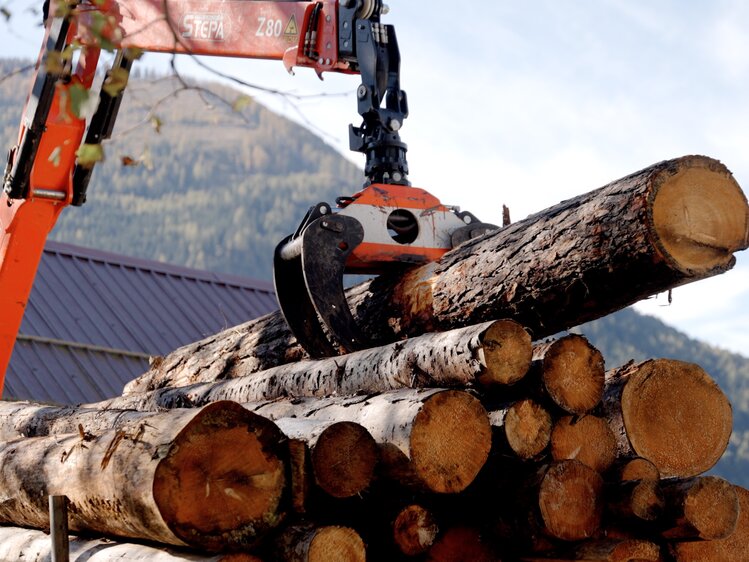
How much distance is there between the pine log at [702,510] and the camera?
176 inches

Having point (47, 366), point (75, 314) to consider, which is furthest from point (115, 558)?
point (75, 314)

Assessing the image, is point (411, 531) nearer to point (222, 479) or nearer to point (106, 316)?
point (222, 479)

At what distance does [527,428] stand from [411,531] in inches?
26.4

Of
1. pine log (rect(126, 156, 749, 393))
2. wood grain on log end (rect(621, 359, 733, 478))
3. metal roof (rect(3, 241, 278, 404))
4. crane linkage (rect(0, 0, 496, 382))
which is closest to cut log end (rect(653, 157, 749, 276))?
pine log (rect(126, 156, 749, 393))

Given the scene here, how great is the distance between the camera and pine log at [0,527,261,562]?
4.38 meters

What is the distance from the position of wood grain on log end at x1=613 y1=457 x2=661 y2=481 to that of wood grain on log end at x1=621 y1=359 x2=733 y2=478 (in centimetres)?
15

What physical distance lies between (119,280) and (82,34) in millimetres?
8893

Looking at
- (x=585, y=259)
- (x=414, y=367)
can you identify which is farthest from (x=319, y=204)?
(x=585, y=259)

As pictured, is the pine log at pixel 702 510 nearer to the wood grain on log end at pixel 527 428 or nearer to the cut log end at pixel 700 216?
the wood grain on log end at pixel 527 428

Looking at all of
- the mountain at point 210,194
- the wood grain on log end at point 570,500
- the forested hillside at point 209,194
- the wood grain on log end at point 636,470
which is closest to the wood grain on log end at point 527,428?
the wood grain on log end at point 570,500

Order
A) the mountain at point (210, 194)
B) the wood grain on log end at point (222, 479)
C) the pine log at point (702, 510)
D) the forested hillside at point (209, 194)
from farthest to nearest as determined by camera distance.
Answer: the forested hillside at point (209, 194)
the mountain at point (210, 194)
the pine log at point (702, 510)
the wood grain on log end at point (222, 479)

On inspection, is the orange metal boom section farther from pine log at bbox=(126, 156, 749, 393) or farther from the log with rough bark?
the log with rough bark

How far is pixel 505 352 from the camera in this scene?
474 cm

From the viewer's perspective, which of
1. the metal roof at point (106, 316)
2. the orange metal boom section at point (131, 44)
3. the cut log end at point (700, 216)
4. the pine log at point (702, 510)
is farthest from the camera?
the metal roof at point (106, 316)
